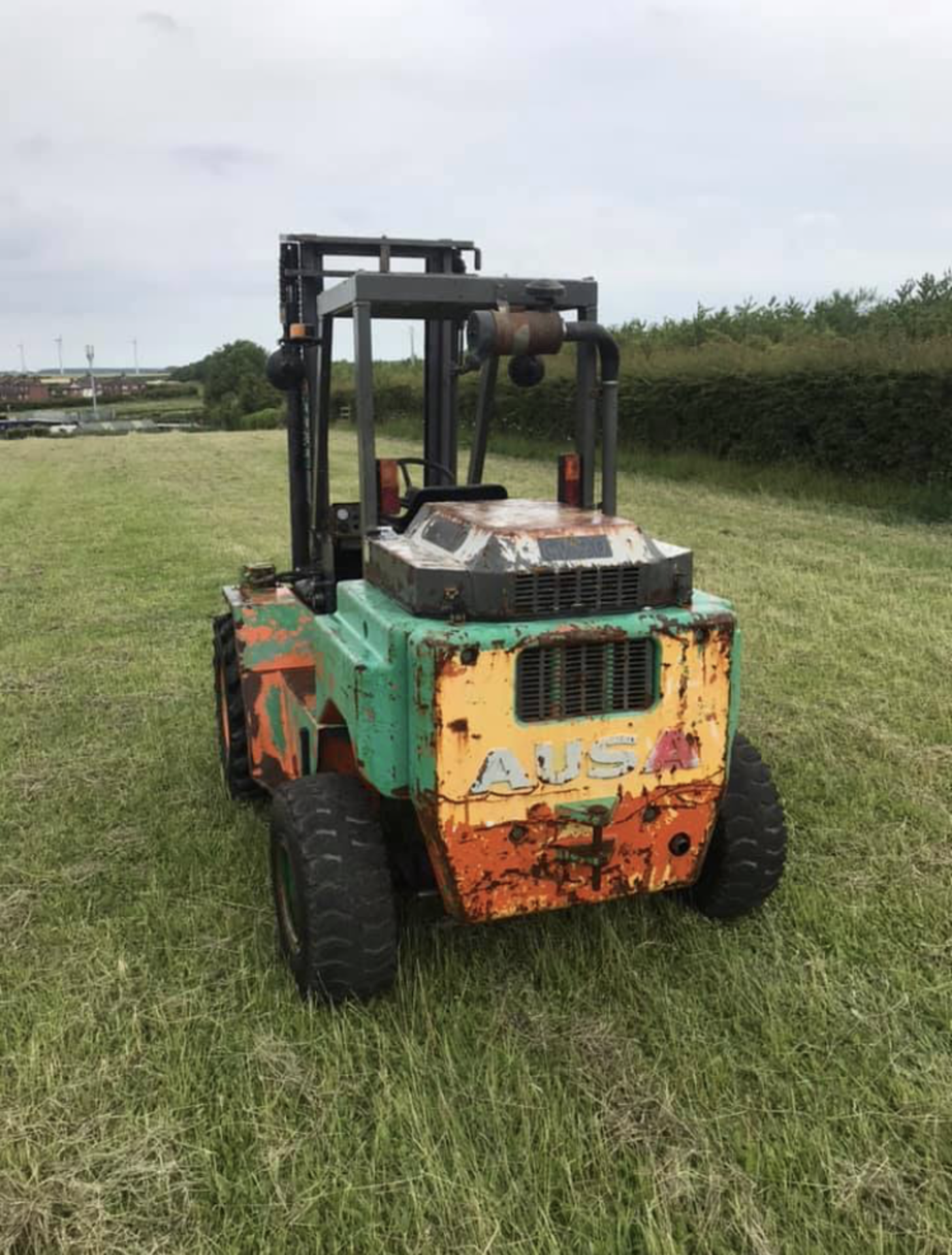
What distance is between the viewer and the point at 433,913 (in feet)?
12.1

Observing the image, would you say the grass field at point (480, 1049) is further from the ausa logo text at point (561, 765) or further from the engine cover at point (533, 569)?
the engine cover at point (533, 569)

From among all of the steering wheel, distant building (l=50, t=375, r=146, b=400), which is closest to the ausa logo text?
the steering wheel

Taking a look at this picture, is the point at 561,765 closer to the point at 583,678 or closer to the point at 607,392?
the point at 583,678

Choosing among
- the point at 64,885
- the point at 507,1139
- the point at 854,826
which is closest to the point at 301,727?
the point at 64,885

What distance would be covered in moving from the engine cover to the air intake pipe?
0.44 m

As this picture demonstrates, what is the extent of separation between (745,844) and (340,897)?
1315 millimetres

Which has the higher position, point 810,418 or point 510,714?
point 810,418

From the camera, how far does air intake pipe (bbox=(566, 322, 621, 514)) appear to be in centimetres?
350

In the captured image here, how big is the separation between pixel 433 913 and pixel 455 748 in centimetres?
104

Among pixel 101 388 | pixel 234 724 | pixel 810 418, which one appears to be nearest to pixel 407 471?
pixel 234 724

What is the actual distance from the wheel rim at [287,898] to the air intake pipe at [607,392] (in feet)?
5.05

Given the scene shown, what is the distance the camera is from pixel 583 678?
9.80 ft

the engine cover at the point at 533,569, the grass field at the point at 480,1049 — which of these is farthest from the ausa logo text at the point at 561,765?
the grass field at the point at 480,1049

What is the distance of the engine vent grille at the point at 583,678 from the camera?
9.64 ft
